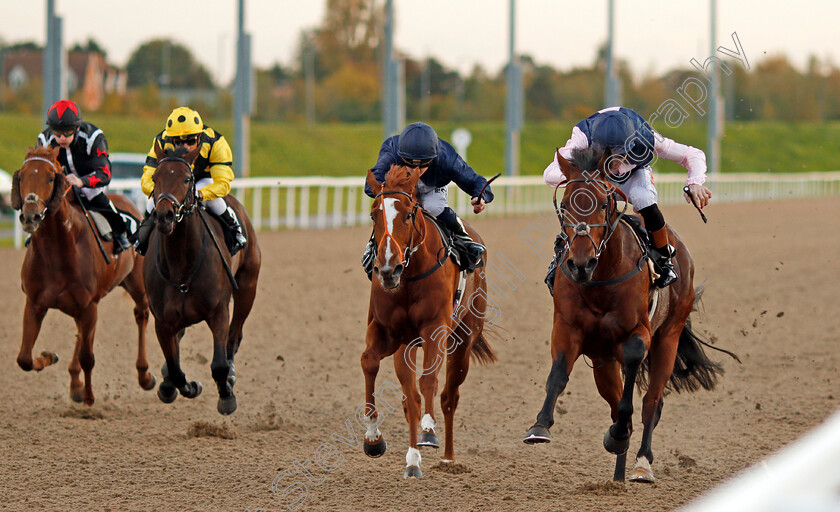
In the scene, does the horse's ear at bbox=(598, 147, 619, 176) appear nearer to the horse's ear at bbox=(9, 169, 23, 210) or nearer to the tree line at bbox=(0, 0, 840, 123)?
the horse's ear at bbox=(9, 169, 23, 210)

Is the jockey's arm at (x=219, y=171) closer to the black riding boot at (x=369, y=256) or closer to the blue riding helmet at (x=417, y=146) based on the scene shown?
the black riding boot at (x=369, y=256)

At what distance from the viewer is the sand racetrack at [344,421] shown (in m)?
4.82

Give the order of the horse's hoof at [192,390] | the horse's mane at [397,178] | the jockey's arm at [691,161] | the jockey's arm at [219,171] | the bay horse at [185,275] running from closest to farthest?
the horse's mane at [397,178]
the jockey's arm at [691,161]
the bay horse at [185,275]
the jockey's arm at [219,171]
the horse's hoof at [192,390]

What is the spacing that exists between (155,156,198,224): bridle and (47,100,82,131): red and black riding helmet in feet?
3.87

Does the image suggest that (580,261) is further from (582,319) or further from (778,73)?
(778,73)

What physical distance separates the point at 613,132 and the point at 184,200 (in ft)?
7.61

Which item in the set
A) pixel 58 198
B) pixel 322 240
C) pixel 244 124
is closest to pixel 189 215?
pixel 58 198

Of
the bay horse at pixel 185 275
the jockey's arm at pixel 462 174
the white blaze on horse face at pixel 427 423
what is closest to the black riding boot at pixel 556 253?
the jockey's arm at pixel 462 174

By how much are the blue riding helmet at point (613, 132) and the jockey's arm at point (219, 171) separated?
237cm

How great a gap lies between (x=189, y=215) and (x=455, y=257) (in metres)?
1.54

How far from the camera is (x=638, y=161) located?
5.08m

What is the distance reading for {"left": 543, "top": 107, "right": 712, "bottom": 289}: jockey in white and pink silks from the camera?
15.8 feet

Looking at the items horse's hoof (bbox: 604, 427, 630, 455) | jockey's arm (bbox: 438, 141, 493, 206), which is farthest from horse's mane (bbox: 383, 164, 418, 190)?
horse's hoof (bbox: 604, 427, 630, 455)

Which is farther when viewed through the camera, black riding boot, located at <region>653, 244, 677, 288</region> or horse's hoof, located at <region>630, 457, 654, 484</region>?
black riding boot, located at <region>653, 244, 677, 288</region>
